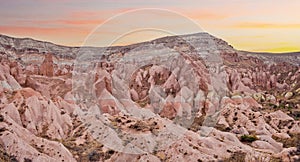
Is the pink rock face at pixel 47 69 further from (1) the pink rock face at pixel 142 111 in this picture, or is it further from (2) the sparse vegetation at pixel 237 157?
(2) the sparse vegetation at pixel 237 157

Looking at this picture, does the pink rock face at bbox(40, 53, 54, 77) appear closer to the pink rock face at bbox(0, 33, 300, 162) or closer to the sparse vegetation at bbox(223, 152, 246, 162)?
the pink rock face at bbox(0, 33, 300, 162)

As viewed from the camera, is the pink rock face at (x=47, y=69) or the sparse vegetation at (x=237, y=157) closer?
the sparse vegetation at (x=237, y=157)

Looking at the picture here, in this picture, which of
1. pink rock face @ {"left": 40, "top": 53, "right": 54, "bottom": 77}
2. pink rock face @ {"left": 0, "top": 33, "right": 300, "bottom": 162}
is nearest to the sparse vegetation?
pink rock face @ {"left": 0, "top": 33, "right": 300, "bottom": 162}

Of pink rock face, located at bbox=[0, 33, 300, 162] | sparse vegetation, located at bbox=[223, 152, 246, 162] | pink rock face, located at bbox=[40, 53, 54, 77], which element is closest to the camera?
sparse vegetation, located at bbox=[223, 152, 246, 162]

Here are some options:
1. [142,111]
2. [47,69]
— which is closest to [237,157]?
[142,111]

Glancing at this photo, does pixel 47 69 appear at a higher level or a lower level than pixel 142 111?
higher

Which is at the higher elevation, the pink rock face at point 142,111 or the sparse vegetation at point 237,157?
the pink rock face at point 142,111

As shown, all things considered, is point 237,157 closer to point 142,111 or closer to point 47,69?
point 142,111

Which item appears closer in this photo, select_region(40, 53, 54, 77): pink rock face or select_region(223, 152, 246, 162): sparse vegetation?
select_region(223, 152, 246, 162): sparse vegetation

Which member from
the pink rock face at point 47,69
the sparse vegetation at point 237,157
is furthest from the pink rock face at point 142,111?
the sparse vegetation at point 237,157
